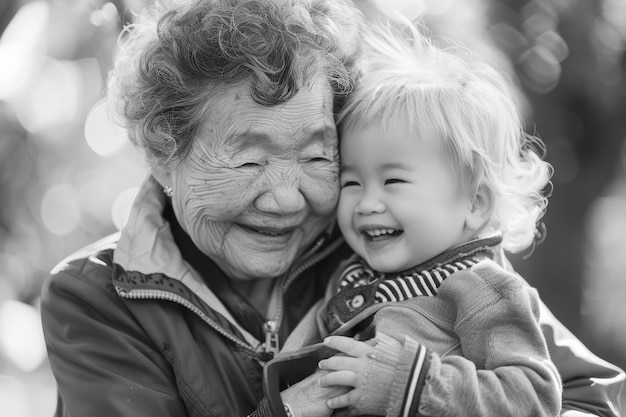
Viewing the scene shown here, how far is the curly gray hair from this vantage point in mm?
2121

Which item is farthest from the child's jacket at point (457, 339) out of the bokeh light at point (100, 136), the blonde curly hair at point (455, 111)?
the bokeh light at point (100, 136)

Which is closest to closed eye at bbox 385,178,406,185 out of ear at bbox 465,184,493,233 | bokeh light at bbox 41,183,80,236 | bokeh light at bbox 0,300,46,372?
ear at bbox 465,184,493,233

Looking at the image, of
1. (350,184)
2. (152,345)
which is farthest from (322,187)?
(152,345)

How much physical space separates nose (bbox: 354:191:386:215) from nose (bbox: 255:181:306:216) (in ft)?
0.59

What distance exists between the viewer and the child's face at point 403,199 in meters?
2.15

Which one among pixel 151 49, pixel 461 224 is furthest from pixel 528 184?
pixel 151 49

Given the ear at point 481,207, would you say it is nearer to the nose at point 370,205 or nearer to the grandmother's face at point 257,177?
the nose at point 370,205

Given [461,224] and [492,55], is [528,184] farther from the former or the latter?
[492,55]

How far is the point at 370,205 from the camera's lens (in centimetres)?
218

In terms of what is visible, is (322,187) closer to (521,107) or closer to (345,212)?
(345,212)

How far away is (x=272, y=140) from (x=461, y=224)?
58 cm

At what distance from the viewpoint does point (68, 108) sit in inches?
177

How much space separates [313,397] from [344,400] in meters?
0.10

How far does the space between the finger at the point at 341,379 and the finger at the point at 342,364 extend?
2 cm
